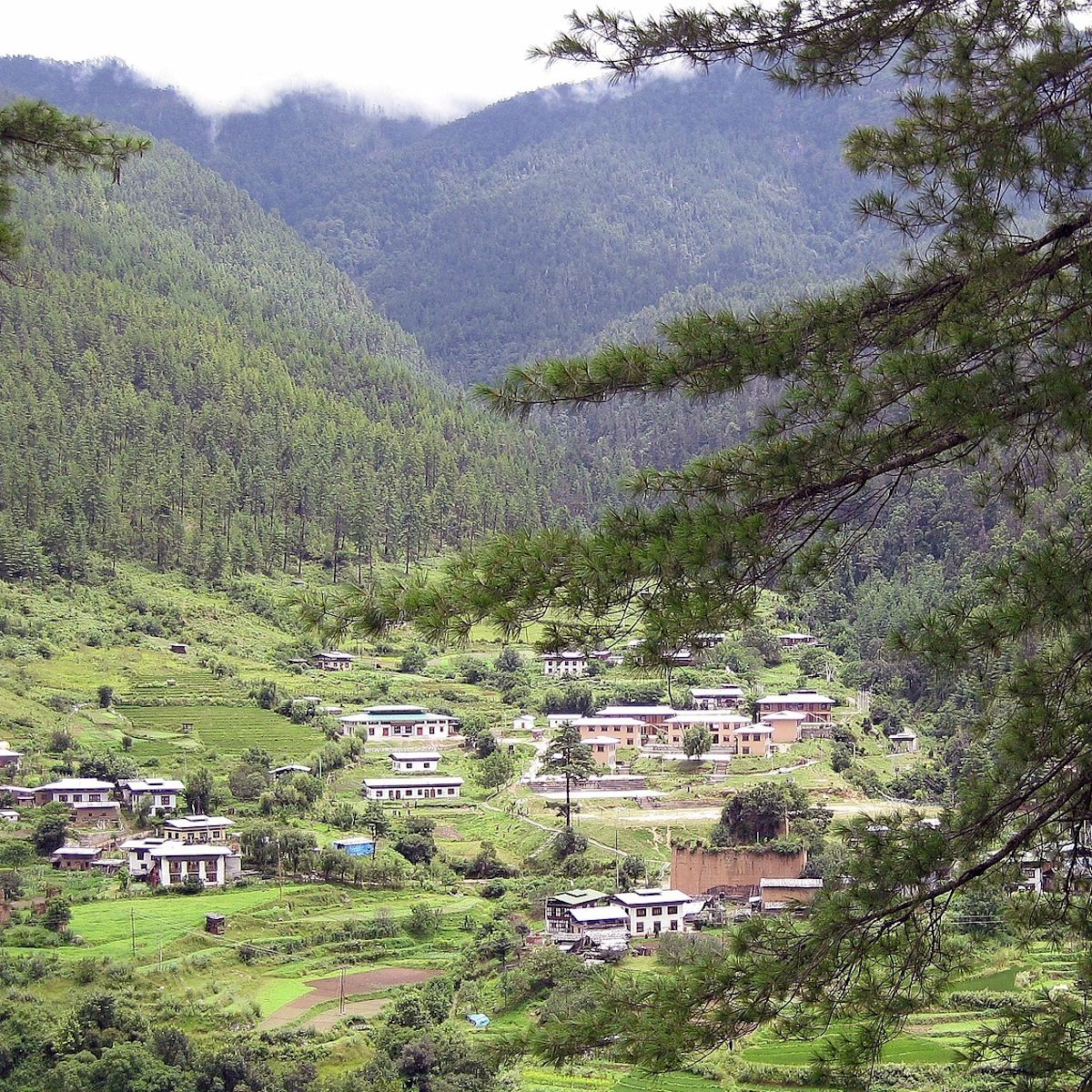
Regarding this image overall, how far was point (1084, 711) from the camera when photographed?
15.1 ft

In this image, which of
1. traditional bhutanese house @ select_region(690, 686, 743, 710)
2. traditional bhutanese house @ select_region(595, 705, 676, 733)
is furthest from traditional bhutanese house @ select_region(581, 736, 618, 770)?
traditional bhutanese house @ select_region(690, 686, 743, 710)

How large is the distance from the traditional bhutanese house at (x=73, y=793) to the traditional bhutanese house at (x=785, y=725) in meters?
13.7

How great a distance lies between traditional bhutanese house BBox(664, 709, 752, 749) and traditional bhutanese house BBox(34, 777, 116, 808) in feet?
39.6

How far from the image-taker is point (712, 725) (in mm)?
31656

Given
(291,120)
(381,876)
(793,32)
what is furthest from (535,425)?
(291,120)

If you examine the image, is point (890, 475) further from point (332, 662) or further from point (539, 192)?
point (539, 192)

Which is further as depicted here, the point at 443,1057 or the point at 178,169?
the point at 178,169

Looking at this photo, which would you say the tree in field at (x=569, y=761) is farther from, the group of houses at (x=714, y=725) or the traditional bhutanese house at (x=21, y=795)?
the traditional bhutanese house at (x=21, y=795)

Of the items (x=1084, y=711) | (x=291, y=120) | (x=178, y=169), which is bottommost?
(x=1084, y=711)

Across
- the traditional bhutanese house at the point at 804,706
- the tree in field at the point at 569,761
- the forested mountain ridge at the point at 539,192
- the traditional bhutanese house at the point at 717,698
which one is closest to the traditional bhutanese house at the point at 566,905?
the tree in field at the point at 569,761

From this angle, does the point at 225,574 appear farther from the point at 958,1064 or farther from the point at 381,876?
the point at 958,1064

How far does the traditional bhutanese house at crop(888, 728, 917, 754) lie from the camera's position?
31.8m

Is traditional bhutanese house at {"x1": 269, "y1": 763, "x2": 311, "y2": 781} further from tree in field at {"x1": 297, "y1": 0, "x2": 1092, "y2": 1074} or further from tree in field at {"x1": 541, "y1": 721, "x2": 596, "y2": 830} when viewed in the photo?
tree in field at {"x1": 297, "y1": 0, "x2": 1092, "y2": 1074}

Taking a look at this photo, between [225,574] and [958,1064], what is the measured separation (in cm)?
3785
